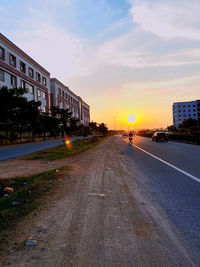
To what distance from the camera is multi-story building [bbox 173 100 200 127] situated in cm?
12481

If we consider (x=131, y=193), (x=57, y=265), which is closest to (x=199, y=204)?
(x=131, y=193)

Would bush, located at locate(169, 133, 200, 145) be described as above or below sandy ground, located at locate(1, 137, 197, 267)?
above

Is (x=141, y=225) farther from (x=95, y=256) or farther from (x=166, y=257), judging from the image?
(x=95, y=256)

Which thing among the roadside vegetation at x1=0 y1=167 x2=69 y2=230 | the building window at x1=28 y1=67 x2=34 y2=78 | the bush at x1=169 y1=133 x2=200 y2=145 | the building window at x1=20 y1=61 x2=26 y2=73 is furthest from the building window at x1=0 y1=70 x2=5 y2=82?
the bush at x1=169 y1=133 x2=200 y2=145

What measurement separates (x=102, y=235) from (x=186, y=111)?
141843 millimetres

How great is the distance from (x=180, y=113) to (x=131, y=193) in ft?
463

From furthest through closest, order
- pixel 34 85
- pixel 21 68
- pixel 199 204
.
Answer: pixel 34 85 < pixel 21 68 < pixel 199 204

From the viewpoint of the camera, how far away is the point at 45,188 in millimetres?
5184

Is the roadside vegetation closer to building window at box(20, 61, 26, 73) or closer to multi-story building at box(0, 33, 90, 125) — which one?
multi-story building at box(0, 33, 90, 125)

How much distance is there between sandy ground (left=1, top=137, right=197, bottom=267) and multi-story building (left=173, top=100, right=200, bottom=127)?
446 feet

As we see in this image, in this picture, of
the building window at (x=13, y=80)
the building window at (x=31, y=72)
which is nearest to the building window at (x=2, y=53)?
the building window at (x=13, y=80)

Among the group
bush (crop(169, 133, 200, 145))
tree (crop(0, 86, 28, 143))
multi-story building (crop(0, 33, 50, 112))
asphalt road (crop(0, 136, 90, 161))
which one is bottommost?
asphalt road (crop(0, 136, 90, 161))

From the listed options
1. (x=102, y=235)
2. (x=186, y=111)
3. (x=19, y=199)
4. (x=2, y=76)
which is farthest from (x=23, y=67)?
(x=186, y=111)

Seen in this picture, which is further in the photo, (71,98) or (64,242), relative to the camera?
(71,98)
